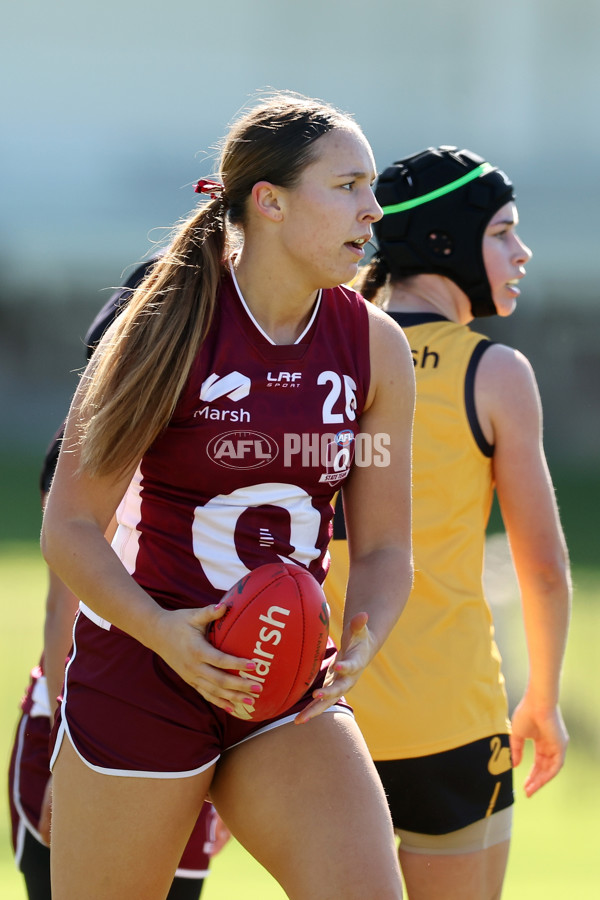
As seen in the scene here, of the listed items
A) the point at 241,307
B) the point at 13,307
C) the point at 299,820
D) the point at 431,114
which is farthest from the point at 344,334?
the point at 431,114

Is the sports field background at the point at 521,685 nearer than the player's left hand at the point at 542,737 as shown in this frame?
No

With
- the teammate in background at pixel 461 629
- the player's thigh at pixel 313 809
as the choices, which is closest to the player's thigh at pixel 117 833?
the player's thigh at pixel 313 809

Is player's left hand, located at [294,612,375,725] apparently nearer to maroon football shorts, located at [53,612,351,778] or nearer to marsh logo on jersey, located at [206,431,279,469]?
maroon football shorts, located at [53,612,351,778]

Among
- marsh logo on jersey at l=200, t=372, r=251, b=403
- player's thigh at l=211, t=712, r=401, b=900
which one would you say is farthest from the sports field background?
marsh logo on jersey at l=200, t=372, r=251, b=403

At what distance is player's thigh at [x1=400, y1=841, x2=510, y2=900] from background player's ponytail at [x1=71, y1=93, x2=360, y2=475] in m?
1.39

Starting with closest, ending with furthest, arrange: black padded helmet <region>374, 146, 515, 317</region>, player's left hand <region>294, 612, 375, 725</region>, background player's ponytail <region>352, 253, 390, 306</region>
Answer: player's left hand <region>294, 612, 375, 725</region> → black padded helmet <region>374, 146, 515, 317</region> → background player's ponytail <region>352, 253, 390, 306</region>

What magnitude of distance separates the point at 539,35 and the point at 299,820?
18.1 m

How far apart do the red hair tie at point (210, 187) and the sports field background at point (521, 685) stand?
10.5 feet

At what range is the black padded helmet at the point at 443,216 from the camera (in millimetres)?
3277

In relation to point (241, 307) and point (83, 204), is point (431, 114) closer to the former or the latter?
point (83, 204)

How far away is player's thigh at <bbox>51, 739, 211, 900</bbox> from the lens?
7.20 ft

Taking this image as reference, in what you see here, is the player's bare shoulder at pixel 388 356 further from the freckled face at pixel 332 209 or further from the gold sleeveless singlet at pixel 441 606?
the gold sleeveless singlet at pixel 441 606

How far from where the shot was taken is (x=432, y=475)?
3035mm

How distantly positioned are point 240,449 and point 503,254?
1.34 metres
